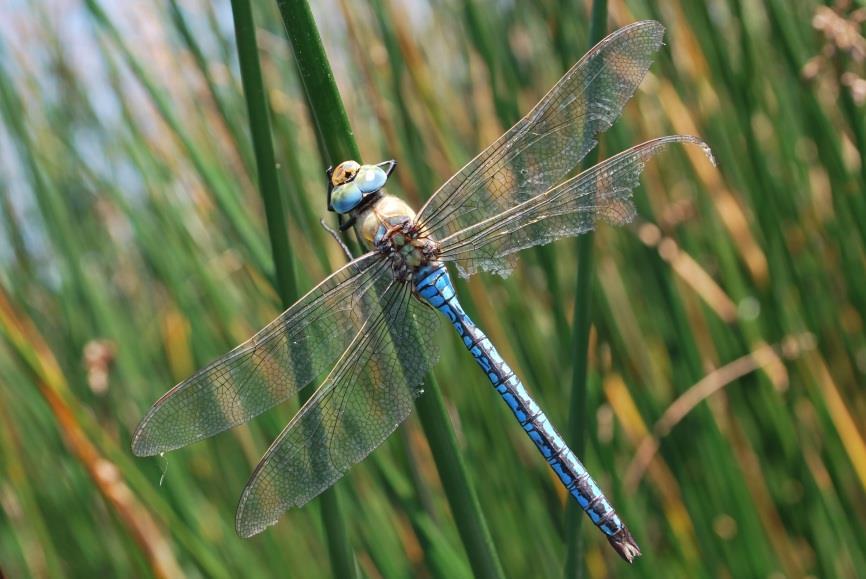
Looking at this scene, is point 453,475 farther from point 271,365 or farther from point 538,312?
point 538,312

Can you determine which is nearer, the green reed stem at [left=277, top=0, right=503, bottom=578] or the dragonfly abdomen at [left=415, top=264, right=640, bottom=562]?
the green reed stem at [left=277, top=0, right=503, bottom=578]

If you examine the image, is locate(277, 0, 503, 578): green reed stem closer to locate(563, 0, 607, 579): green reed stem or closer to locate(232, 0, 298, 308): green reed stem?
locate(232, 0, 298, 308): green reed stem

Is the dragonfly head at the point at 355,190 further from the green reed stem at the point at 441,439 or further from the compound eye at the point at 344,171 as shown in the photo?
the green reed stem at the point at 441,439

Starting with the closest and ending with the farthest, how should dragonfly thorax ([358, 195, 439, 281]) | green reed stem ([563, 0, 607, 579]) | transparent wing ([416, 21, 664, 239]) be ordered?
1. green reed stem ([563, 0, 607, 579])
2. transparent wing ([416, 21, 664, 239])
3. dragonfly thorax ([358, 195, 439, 281])

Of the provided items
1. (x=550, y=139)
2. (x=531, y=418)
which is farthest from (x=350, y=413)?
(x=550, y=139)

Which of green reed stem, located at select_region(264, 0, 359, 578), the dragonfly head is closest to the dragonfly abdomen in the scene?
the dragonfly head

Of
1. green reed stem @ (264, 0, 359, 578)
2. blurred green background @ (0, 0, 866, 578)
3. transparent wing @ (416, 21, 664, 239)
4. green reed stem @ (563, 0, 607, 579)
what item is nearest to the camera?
green reed stem @ (264, 0, 359, 578)

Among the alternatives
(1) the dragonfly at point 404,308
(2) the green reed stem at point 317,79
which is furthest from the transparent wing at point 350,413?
(2) the green reed stem at point 317,79
